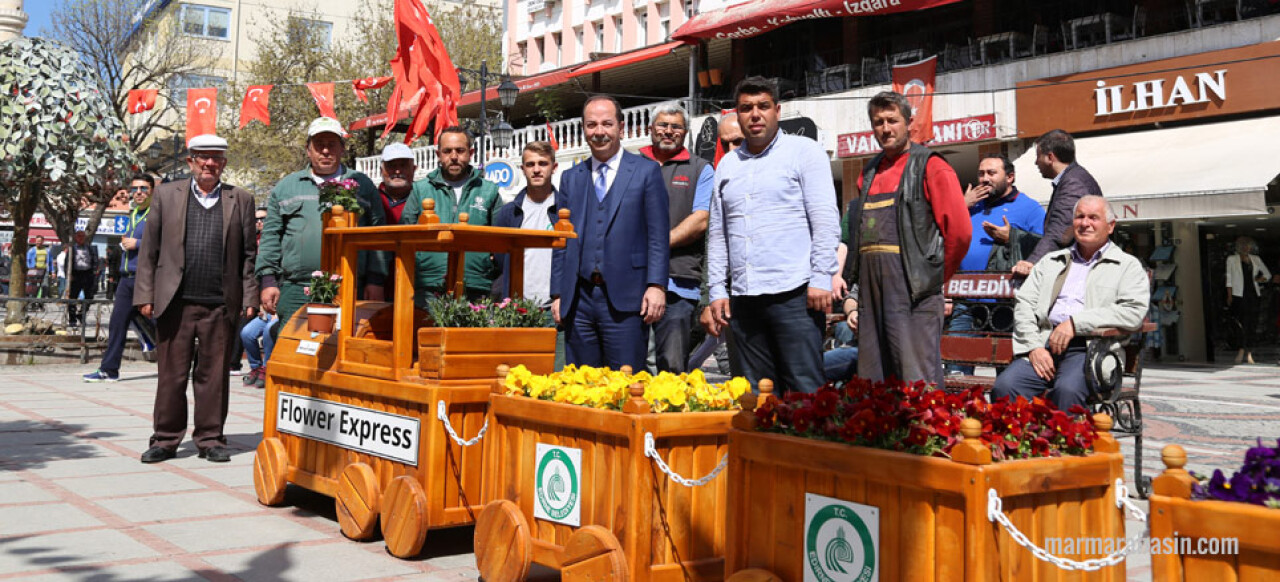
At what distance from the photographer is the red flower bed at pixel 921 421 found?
3.02 metres

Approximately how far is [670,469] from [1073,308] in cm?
295

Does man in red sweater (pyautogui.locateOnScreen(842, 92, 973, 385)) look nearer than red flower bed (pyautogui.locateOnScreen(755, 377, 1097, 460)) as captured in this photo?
No

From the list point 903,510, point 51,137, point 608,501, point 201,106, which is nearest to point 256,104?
point 201,106

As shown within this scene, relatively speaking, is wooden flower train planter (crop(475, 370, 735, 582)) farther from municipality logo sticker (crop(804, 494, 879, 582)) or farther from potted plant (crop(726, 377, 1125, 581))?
municipality logo sticker (crop(804, 494, 879, 582))

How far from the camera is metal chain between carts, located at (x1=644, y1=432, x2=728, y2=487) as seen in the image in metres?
3.75

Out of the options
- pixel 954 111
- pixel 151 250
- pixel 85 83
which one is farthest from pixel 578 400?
pixel 954 111

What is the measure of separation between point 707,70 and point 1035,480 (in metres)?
26.8

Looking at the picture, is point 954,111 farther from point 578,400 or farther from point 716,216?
Answer: point 578,400

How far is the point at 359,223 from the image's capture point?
6.50 meters

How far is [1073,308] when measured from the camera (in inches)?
228

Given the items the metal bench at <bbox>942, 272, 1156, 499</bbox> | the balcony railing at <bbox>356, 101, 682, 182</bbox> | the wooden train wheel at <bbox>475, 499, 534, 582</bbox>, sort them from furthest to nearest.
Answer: the balcony railing at <bbox>356, 101, 682, 182</bbox>, the metal bench at <bbox>942, 272, 1156, 499</bbox>, the wooden train wheel at <bbox>475, 499, 534, 582</bbox>

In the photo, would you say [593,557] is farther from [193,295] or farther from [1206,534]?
[193,295]

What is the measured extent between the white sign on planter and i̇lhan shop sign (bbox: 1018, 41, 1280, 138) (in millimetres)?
16733

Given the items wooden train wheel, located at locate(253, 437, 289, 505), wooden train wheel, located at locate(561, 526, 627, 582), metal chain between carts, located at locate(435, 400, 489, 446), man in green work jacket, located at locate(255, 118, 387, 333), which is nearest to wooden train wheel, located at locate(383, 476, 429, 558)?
metal chain between carts, located at locate(435, 400, 489, 446)
